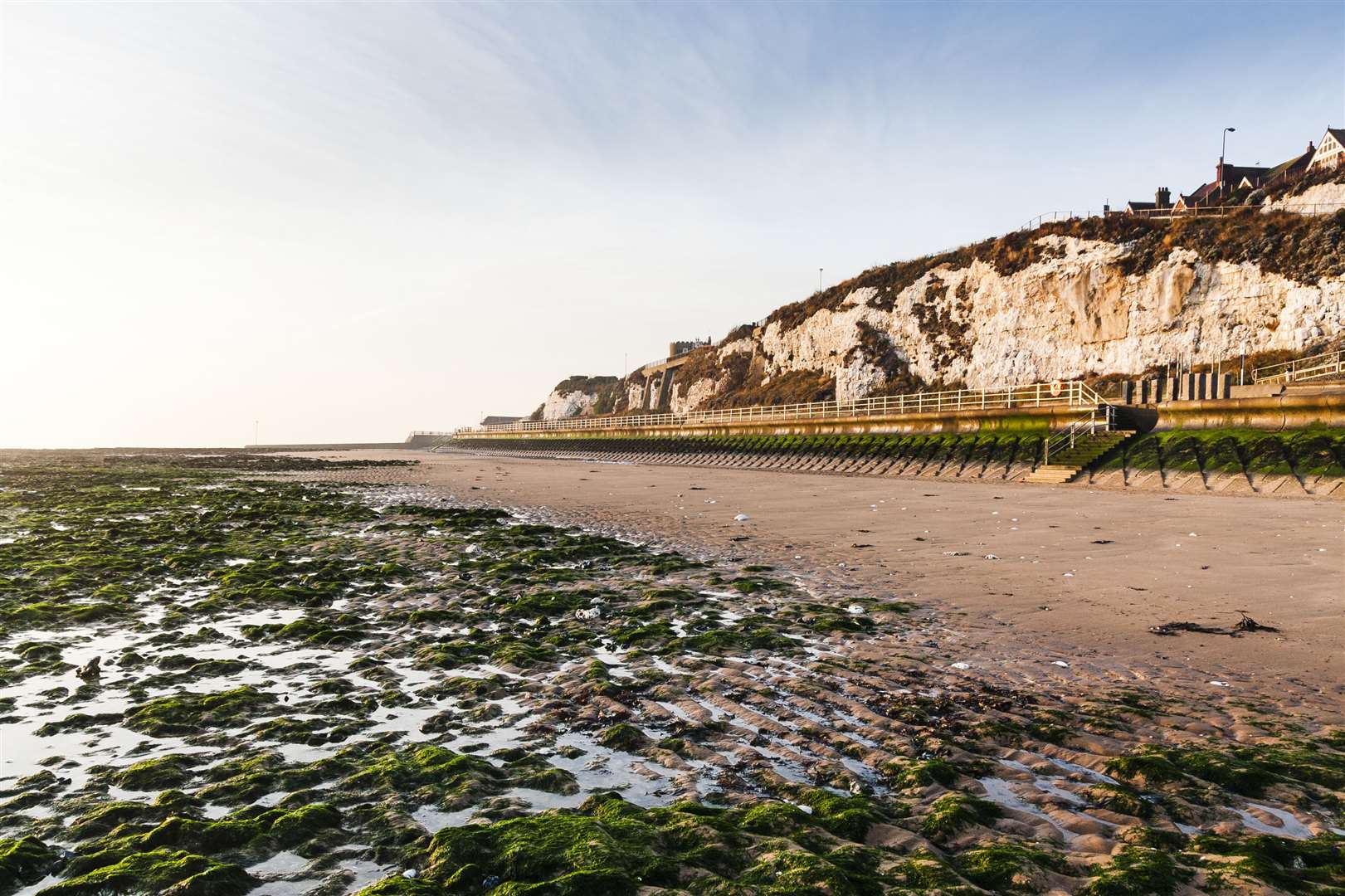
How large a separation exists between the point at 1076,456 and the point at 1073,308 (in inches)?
1776

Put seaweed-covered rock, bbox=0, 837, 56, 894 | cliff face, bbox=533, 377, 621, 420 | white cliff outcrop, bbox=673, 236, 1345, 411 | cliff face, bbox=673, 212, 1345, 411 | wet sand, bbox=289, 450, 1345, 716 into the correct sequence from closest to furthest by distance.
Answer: seaweed-covered rock, bbox=0, 837, 56, 894 < wet sand, bbox=289, 450, 1345, 716 < cliff face, bbox=673, 212, 1345, 411 < white cliff outcrop, bbox=673, 236, 1345, 411 < cliff face, bbox=533, 377, 621, 420

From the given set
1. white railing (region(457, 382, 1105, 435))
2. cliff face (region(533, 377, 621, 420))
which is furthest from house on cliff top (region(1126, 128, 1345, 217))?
cliff face (region(533, 377, 621, 420))

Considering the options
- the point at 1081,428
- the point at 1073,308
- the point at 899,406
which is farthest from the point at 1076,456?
the point at 1073,308

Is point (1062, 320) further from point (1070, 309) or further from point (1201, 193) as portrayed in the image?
point (1201, 193)

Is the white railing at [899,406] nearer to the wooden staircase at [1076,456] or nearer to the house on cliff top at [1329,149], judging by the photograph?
the wooden staircase at [1076,456]

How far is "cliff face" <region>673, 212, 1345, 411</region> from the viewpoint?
54.8 metres

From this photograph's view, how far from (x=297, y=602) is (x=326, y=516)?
38.8 feet

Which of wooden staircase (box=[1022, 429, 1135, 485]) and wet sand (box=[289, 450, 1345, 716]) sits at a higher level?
wooden staircase (box=[1022, 429, 1135, 485])

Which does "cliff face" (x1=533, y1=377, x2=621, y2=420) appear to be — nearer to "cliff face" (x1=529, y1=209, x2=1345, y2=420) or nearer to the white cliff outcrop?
"cliff face" (x1=529, y1=209, x2=1345, y2=420)

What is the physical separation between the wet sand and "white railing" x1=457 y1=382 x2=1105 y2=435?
506 inches

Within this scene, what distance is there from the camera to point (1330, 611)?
27.3 feet

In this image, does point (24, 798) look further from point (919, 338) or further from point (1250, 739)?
point (919, 338)

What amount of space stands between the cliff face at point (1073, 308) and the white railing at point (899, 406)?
9.36 metres

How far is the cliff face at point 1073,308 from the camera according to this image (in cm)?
5484
